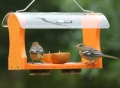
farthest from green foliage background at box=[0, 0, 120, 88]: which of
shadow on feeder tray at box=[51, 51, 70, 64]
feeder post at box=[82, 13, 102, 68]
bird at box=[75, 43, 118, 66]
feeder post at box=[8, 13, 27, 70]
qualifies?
feeder post at box=[8, 13, 27, 70]

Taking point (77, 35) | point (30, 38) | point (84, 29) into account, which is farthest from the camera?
point (30, 38)

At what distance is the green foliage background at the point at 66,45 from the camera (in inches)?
548

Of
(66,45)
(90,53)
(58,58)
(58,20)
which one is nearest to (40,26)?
(58,20)

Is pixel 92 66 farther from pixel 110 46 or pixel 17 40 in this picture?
pixel 110 46

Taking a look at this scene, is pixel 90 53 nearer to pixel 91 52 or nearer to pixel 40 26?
pixel 91 52

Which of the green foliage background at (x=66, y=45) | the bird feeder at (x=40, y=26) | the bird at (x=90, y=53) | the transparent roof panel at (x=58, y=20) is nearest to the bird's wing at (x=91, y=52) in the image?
the bird at (x=90, y=53)

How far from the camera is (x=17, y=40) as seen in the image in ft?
34.4

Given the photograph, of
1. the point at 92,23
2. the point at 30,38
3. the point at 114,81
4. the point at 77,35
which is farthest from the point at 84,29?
the point at 30,38

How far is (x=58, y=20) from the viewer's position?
10.6 meters

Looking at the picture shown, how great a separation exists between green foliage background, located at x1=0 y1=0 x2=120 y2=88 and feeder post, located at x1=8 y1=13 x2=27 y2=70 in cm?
280

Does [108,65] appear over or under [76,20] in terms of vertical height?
→ under

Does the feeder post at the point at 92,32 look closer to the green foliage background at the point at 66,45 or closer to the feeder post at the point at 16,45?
the feeder post at the point at 16,45

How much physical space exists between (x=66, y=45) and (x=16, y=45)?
17.7 ft

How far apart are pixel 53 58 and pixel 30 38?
738 centimetres
